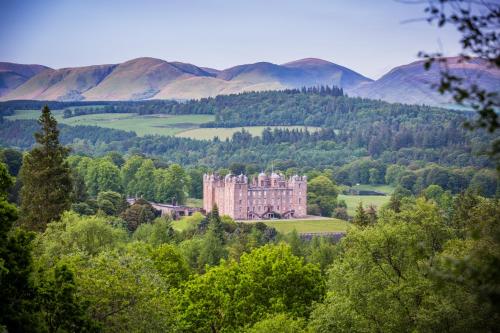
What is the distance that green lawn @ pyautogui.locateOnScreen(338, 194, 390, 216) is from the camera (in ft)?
434

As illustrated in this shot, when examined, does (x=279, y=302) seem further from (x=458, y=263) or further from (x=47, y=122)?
(x=458, y=263)

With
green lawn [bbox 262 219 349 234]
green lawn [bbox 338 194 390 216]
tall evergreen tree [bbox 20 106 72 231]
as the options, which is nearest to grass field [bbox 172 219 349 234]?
green lawn [bbox 262 219 349 234]

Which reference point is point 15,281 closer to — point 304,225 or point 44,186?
point 44,186

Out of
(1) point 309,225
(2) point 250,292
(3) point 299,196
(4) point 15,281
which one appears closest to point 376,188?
(3) point 299,196

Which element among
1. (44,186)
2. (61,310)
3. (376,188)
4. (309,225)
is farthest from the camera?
(376,188)

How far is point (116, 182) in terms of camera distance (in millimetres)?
124812

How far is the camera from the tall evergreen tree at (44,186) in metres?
45.8

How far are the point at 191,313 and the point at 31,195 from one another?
16.7 meters

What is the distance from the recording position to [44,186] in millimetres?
46062

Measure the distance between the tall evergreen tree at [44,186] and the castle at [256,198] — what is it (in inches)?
2908

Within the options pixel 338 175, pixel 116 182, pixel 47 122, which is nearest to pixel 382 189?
pixel 338 175

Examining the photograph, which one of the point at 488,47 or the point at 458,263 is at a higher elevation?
the point at 488,47

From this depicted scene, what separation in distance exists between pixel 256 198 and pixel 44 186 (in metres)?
77.6

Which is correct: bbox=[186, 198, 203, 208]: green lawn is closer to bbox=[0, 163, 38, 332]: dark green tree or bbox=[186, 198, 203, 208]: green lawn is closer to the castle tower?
the castle tower
